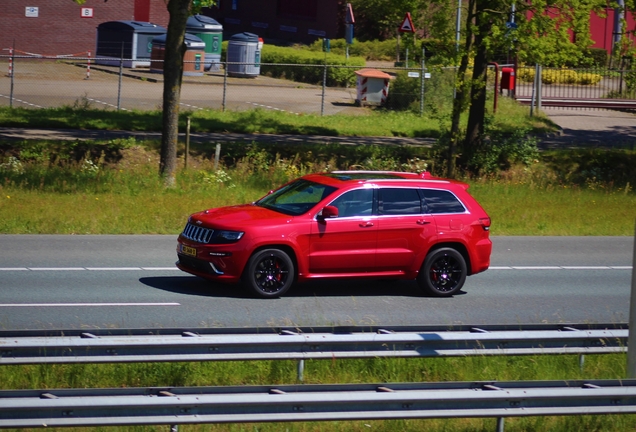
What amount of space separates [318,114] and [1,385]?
25782mm

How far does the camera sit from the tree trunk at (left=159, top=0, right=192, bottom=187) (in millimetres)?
20047

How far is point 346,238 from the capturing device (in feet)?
37.9

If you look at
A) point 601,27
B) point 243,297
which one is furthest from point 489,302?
point 601,27

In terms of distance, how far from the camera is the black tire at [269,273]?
11086mm

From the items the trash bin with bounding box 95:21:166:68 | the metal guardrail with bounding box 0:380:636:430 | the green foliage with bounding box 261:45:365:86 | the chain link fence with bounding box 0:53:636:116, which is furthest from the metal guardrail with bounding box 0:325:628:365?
the trash bin with bounding box 95:21:166:68

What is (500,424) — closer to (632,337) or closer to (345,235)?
(632,337)

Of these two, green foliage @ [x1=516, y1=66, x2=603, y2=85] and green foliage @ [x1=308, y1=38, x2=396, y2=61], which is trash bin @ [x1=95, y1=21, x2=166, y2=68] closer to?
green foliage @ [x1=308, y1=38, x2=396, y2=61]

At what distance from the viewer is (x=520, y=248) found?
16.6 meters

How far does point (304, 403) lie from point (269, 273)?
5.44 m

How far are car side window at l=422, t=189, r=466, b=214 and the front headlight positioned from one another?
108 inches

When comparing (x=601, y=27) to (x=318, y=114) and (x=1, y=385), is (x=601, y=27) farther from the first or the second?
(x=1, y=385)

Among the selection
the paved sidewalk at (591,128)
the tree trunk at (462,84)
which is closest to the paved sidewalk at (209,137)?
the tree trunk at (462,84)

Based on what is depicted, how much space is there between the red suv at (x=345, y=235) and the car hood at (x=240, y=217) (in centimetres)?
1

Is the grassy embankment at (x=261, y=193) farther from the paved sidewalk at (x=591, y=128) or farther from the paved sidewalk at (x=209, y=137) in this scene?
the paved sidewalk at (x=591, y=128)
